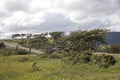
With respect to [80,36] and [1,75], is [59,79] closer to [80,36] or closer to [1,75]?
[1,75]

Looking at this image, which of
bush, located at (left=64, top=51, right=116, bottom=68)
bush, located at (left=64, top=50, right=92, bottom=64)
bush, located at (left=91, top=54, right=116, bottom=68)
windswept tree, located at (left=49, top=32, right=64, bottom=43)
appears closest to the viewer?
bush, located at (left=91, top=54, right=116, bottom=68)

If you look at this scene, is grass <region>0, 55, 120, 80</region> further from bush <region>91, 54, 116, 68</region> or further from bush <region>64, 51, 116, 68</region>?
bush <region>64, 51, 116, 68</region>

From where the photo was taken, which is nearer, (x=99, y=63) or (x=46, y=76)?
(x=46, y=76)

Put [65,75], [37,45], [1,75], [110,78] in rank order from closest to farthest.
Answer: [110,78], [65,75], [1,75], [37,45]

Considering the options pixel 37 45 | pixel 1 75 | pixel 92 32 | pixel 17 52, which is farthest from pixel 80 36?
pixel 1 75

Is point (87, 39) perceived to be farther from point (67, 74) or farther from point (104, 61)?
point (67, 74)

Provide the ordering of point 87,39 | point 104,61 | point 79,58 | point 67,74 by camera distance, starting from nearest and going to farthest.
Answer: point 67,74 → point 104,61 → point 79,58 → point 87,39

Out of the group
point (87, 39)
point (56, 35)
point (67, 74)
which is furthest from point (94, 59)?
point (56, 35)

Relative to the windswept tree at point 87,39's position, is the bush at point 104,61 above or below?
below


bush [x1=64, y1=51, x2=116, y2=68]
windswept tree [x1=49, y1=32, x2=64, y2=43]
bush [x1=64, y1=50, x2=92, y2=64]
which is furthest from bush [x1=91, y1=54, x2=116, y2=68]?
windswept tree [x1=49, y1=32, x2=64, y2=43]

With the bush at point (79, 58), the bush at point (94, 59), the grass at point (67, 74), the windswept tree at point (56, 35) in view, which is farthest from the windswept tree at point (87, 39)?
the windswept tree at point (56, 35)

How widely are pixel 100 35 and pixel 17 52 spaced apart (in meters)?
23.3

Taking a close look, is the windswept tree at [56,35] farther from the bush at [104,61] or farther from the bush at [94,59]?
the bush at [104,61]

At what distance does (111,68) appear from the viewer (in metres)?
46.6
